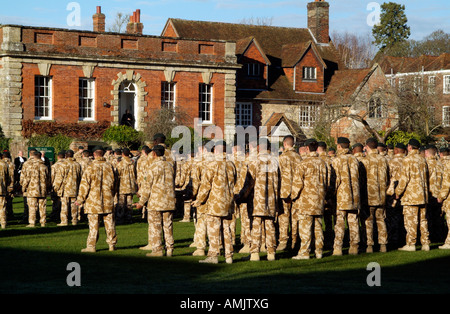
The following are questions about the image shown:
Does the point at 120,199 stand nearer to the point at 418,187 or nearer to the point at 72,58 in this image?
the point at 418,187

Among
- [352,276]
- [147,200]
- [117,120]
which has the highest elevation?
[117,120]

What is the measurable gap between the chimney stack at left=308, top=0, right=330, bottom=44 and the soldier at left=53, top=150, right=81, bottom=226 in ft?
122

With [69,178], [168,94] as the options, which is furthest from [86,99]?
[69,178]

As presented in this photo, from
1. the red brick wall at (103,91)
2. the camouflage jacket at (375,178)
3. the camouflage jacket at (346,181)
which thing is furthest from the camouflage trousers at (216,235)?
the red brick wall at (103,91)

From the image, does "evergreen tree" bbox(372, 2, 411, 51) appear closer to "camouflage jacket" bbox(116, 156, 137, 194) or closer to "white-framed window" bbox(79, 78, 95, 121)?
"white-framed window" bbox(79, 78, 95, 121)

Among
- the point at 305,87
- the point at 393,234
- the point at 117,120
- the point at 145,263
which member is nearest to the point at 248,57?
the point at 305,87

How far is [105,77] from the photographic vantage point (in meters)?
39.1

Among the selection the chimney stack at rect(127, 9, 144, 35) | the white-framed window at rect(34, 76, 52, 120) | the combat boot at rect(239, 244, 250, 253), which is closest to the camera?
the combat boot at rect(239, 244, 250, 253)

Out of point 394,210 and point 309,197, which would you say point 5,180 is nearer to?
point 309,197

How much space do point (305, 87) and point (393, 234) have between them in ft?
113

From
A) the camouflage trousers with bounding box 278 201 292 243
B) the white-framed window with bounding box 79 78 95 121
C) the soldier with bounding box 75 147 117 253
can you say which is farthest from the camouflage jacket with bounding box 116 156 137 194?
the white-framed window with bounding box 79 78 95 121

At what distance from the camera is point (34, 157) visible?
20266mm

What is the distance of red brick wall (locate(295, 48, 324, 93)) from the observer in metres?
50.6

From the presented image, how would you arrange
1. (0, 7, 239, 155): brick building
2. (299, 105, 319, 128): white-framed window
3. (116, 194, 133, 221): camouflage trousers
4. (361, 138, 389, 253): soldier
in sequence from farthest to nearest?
(299, 105, 319, 128): white-framed window, (0, 7, 239, 155): brick building, (116, 194, 133, 221): camouflage trousers, (361, 138, 389, 253): soldier
